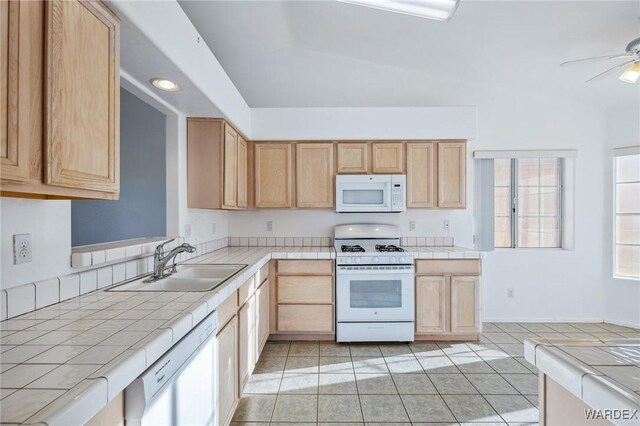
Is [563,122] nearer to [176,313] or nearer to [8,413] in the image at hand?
[176,313]

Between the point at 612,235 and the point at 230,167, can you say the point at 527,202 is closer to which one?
the point at 612,235

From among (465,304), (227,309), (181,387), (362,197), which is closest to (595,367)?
(181,387)

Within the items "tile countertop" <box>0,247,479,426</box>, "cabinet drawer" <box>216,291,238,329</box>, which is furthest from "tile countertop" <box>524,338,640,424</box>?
"cabinet drawer" <box>216,291,238,329</box>

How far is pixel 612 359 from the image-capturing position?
729 mm

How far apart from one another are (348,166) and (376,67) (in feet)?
3.35

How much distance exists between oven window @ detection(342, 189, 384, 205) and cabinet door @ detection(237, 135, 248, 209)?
1064mm

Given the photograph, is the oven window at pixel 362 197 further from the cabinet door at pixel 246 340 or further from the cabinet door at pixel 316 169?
the cabinet door at pixel 246 340

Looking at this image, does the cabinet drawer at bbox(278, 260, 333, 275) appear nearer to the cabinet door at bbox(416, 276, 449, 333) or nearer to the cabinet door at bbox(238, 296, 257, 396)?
the cabinet door at bbox(238, 296, 257, 396)

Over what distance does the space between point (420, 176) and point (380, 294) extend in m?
1.36

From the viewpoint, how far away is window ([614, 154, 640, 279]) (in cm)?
344

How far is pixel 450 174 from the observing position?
133 inches

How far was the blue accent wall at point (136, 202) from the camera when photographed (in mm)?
2443

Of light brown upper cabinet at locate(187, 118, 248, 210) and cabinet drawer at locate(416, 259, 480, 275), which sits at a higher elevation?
light brown upper cabinet at locate(187, 118, 248, 210)

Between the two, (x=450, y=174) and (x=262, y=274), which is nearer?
(x=262, y=274)
